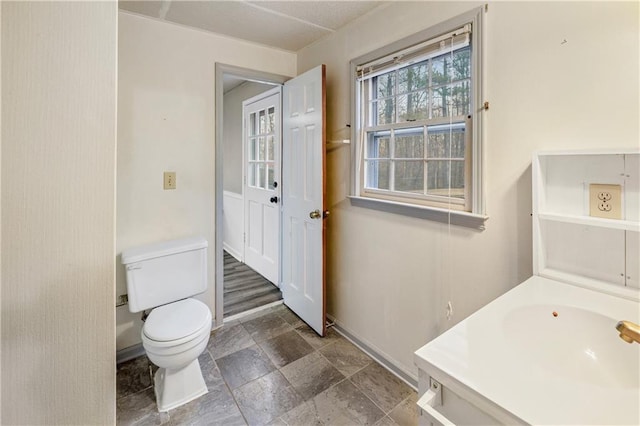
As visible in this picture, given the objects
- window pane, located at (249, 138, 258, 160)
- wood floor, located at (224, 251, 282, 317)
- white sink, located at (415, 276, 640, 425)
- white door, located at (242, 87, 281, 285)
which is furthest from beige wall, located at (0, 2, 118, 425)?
window pane, located at (249, 138, 258, 160)

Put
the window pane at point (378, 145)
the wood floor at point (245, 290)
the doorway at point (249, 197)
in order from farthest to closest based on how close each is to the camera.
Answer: the doorway at point (249, 197)
the wood floor at point (245, 290)
the window pane at point (378, 145)

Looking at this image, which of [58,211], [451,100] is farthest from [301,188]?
[58,211]

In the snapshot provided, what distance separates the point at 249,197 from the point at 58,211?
3.13 meters

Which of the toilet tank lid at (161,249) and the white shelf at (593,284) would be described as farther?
the toilet tank lid at (161,249)

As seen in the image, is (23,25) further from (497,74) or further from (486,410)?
(497,74)

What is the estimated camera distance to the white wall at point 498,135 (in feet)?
3.57

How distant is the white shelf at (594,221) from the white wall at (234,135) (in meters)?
3.24

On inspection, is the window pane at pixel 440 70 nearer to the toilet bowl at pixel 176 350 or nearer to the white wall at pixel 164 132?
the white wall at pixel 164 132

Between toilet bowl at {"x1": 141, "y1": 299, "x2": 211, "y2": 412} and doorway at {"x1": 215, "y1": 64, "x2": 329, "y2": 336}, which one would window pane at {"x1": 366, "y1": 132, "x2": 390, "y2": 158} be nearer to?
doorway at {"x1": 215, "y1": 64, "x2": 329, "y2": 336}

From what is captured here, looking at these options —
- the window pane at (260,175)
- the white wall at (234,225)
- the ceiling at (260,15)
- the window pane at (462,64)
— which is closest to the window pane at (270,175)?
the window pane at (260,175)

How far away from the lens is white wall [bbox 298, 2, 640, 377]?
3.57ft

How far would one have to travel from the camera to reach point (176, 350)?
63.5 inches

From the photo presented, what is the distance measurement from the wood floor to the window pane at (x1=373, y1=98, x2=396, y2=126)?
1925 millimetres

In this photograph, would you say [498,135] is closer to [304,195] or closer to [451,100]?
[451,100]
